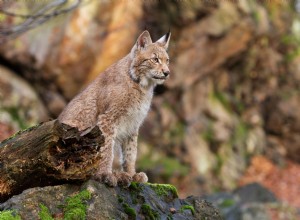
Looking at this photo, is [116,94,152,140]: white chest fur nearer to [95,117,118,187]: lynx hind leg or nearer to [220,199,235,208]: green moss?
[95,117,118,187]: lynx hind leg

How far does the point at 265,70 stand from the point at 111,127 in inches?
608

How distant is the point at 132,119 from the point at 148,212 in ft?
4.61

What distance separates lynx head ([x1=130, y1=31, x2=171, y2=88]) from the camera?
6734mm

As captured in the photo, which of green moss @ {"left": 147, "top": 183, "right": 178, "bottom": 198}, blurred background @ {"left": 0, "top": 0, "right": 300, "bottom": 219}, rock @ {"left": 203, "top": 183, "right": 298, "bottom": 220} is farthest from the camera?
blurred background @ {"left": 0, "top": 0, "right": 300, "bottom": 219}

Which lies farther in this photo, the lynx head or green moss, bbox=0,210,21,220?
the lynx head

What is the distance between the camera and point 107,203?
507cm

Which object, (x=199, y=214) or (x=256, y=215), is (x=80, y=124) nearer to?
(x=199, y=214)

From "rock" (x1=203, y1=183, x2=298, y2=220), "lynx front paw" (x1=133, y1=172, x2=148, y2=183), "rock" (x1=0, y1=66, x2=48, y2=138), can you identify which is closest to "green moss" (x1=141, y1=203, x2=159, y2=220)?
"lynx front paw" (x1=133, y1=172, x2=148, y2=183)

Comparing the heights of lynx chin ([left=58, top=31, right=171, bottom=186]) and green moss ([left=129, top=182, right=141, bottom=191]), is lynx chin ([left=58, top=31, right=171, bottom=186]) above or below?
above

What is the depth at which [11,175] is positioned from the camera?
490 centimetres

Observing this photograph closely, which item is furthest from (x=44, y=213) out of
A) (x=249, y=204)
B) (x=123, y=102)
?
(x=249, y=204)

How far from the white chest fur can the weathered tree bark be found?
4.29ft

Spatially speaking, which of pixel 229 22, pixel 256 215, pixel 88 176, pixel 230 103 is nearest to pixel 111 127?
pixel 88 176

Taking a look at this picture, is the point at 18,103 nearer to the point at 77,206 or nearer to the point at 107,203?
the point at 107,203
